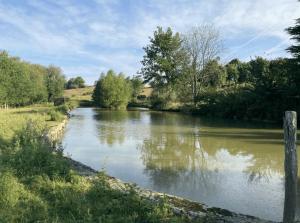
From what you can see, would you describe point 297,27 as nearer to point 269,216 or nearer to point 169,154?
point 169,154

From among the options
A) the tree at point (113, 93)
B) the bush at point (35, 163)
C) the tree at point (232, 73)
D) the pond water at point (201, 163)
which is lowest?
the pond water at point (201, 163)

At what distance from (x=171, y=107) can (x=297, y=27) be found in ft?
96.9

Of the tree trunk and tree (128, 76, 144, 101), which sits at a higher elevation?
tree (128, 76, 144, 101)

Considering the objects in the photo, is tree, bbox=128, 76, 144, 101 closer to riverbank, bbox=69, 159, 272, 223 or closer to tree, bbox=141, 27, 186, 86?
tree, bbox=141, 27, 186, 86

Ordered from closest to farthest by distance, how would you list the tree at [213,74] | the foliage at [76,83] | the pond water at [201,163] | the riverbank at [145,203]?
the riverbank at [145,203], the pond water at [201,163], the tree at [213,74], the foliage at [76,83]

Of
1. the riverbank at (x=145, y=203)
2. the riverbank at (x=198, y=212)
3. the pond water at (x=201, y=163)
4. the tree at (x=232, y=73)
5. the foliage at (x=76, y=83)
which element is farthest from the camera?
the foliage at (x=76, y=83)

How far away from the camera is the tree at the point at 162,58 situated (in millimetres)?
59531

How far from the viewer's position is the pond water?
971cm

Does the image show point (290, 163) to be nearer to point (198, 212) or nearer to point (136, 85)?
point (198, 212)

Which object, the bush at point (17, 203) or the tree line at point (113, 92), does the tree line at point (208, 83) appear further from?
the bush at point (17, 203)

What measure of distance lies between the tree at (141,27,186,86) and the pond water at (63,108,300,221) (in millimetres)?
36108

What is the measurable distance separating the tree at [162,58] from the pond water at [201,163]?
118 feet

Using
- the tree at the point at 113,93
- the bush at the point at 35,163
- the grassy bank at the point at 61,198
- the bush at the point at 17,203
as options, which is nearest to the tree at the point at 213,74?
the tree at the point at 113,93

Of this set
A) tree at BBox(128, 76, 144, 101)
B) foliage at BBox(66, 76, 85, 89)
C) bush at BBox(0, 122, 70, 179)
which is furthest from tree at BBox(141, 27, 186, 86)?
foliage at BBox(66, 76, 85, 89)
